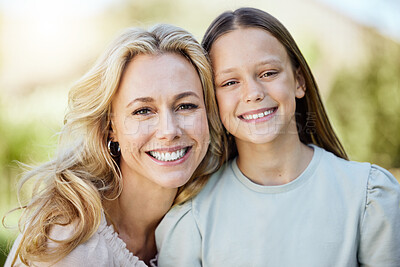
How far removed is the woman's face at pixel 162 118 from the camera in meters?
2.38

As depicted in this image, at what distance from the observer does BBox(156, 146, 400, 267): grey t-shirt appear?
2.42 metres

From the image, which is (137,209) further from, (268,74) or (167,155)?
(268,74)

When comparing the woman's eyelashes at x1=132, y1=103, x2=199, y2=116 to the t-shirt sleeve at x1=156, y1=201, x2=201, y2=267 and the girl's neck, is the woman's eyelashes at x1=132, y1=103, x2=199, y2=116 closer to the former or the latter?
the girl's neck

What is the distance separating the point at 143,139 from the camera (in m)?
2.40

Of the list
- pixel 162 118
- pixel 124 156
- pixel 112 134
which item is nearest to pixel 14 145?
pixel 112 134

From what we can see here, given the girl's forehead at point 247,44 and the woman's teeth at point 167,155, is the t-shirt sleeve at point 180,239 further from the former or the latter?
the girl's forehead at point 247,44

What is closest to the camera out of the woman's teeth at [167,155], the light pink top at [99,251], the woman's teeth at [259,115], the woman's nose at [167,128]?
the light pink top at [99,251]

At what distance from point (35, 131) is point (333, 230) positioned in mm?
4101

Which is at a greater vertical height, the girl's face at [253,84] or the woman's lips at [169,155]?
the girl's face at [253,84]

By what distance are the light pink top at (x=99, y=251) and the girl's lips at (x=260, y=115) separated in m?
0.96

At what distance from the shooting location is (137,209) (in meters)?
2.67

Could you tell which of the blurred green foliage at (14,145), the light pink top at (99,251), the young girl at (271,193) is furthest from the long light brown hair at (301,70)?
the blurred green foliage at (14,145)

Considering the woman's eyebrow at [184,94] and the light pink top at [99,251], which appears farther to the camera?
the woman's eyebrow at [184,94]

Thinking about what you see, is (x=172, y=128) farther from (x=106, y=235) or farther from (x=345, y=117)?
(x=345, y=117)
